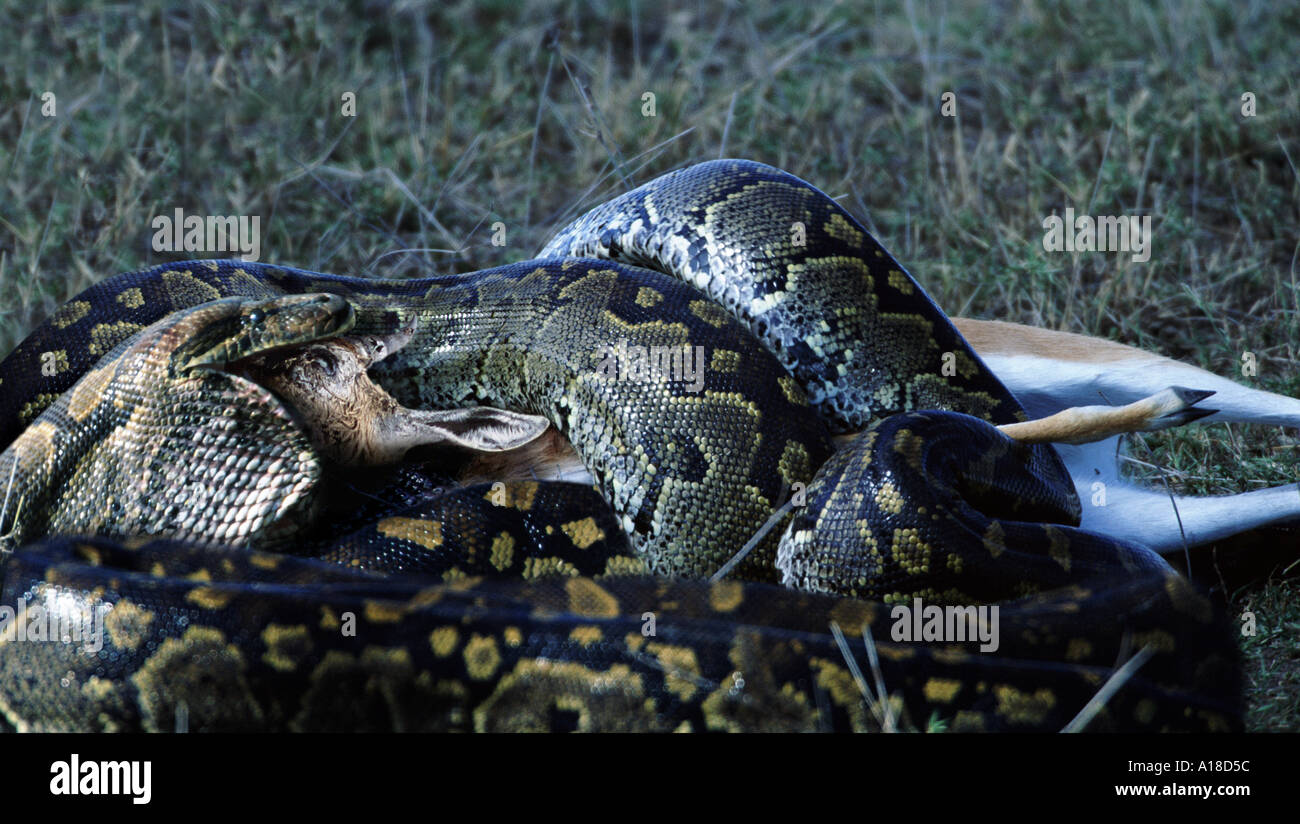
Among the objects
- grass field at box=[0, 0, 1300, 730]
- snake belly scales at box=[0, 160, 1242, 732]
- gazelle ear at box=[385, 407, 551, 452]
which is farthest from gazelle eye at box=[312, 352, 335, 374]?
grass field at box=[0, 0, 1300, 730]

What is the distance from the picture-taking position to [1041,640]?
141 inches

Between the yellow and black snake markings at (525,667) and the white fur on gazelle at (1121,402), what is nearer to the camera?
the yellow and black snake markings at (525,667)

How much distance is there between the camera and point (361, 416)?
4.58 meters

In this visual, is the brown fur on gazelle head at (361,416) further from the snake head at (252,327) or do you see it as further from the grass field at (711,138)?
the grass field at (711,138)

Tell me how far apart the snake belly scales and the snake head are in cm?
1

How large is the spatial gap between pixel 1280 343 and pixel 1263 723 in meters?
3.27

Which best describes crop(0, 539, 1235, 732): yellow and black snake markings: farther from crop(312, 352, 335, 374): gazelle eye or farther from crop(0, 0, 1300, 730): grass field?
crop(0, 0, 1300, 730): grass field

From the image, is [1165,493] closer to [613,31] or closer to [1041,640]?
[1041,640]

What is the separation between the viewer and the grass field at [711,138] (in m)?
6.98

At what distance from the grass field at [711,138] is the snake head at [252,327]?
7.27 feet

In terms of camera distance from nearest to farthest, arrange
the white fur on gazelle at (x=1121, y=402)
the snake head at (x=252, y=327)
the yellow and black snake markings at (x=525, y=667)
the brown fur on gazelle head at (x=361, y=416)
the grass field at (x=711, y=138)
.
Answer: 1. the yellow and black snake markings at (x=525, y=667)
2. the snake head at (x=252, y=327)
3. the brown fur on gazelle head at (x=361, y=416)
4. the white fur on gazelle at (x=1121, y=402)
5. the grass field at (x=711, y=138)

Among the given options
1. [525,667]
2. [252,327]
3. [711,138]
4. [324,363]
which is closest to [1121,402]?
[525,667]

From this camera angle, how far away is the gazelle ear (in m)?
4.59

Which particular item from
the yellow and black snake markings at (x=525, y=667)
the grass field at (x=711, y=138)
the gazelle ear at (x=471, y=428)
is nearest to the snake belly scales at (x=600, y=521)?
the yellow and black snake markings at (x=525, y=667)
